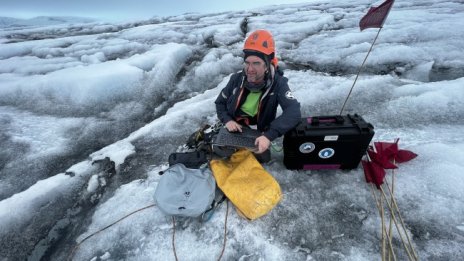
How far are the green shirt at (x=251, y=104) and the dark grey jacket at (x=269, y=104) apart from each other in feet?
0.18

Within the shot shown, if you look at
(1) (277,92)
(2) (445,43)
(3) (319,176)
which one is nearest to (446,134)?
(3) (319,176)

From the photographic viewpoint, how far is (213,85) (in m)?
5.26

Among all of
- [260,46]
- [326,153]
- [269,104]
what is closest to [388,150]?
[326,153]

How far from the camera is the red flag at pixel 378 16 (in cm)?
267

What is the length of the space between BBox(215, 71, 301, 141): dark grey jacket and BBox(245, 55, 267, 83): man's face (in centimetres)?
16

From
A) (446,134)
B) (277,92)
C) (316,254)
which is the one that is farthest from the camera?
(446,134)

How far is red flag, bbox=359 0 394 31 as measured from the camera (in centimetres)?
267

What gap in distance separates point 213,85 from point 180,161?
2.90 meters

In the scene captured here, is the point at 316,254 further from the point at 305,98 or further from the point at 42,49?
the point at 42,49

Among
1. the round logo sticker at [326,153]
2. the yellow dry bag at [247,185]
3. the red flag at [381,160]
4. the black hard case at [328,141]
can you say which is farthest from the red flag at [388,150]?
the yellow dry bag at [247,185]

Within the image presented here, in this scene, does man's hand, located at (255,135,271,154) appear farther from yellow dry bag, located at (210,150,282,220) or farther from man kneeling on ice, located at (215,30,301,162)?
yellow dry bag, located at (210,150,282,220)

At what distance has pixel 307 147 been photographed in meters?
2.44

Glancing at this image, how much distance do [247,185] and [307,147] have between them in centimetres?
75

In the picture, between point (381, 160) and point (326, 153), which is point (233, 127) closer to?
point (326, 153)
